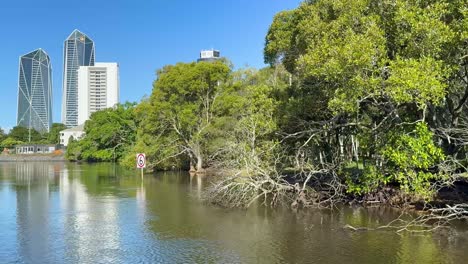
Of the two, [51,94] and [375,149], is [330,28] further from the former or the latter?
[51,94]

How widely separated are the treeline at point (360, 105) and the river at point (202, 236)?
1.65 m

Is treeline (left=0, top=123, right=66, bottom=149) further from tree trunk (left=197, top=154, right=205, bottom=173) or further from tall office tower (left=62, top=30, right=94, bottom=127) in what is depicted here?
tree trunk (left=197, top=154, right=205, bottom=173)

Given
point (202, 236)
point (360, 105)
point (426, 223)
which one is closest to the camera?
point (202, 236)

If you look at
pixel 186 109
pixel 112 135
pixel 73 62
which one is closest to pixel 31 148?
pixel 112 135

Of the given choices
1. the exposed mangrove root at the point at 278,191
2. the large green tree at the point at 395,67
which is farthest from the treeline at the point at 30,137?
the large green tree at the point at 395,67

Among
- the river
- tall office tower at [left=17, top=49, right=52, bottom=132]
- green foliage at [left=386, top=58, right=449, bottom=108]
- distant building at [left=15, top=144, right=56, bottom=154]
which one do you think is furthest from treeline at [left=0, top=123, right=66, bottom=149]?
green foliage at [left=386, top=58, right=449, bottom=108]

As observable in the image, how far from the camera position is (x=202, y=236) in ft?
42.5

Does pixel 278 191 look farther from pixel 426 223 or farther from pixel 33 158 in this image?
pixel 33 158

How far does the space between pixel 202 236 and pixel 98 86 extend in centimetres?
14623

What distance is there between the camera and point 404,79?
40.4ft

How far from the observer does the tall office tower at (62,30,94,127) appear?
170 meters

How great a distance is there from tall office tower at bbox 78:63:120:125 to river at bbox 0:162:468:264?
131873mm

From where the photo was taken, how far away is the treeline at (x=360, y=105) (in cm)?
1294

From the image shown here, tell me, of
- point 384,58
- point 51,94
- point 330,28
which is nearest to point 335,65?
point 384,58
